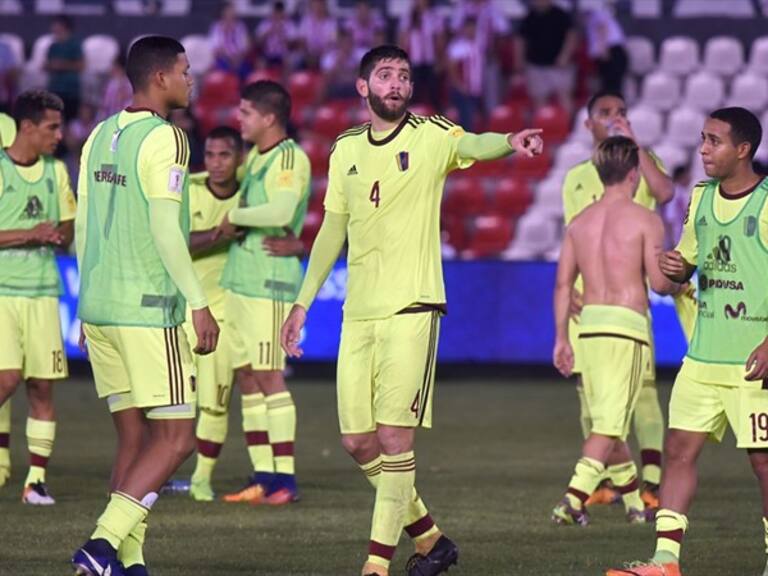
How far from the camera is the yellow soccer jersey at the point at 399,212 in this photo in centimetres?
848

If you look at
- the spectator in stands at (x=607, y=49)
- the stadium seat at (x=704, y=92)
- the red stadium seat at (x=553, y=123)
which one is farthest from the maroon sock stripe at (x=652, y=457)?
the stadium seat at (x=704, y=92)

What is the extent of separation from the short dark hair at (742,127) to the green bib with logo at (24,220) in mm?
4634

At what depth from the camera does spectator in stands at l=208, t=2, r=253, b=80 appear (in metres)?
25.1

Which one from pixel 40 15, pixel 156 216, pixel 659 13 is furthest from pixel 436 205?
pixel 40 15

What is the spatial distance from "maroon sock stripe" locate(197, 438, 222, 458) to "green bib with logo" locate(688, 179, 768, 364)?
416 centimetres

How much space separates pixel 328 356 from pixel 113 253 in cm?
1158

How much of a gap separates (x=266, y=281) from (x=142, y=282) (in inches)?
142

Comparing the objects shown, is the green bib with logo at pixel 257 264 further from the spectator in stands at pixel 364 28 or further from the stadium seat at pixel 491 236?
the spectator in stands at pixel 364 28

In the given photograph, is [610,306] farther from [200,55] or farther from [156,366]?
[200,55]

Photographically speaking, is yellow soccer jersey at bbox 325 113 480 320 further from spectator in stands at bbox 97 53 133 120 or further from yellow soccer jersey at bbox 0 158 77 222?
spectator in stands at bbox 97 53 133 120

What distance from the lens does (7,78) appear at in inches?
968

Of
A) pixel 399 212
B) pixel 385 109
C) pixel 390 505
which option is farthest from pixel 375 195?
pixel 390 505

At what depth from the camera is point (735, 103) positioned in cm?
2398

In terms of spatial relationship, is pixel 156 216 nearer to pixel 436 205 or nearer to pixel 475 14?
pixel 436 205
